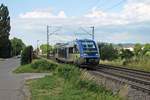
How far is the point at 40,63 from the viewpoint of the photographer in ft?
123

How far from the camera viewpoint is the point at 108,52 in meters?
75.4

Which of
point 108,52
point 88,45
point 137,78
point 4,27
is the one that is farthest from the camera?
point 4,27

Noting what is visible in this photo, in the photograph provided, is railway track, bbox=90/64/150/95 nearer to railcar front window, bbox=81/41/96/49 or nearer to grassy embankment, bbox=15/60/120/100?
grassy embankment, bbox=15/60/120/100

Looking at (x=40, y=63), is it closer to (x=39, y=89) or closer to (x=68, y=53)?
(x=68, y=53)

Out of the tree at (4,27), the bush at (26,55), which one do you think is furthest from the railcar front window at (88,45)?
the tree at (4,27)

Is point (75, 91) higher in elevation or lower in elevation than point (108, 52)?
lower

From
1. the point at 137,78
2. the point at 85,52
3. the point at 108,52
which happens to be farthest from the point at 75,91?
the point at 108,52

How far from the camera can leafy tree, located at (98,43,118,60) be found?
74594 millimetres

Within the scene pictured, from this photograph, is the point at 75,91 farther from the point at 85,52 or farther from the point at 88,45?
the point at 88,45

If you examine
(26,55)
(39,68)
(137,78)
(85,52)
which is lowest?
(137,78)

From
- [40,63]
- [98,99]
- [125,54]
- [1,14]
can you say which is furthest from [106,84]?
[1,14]

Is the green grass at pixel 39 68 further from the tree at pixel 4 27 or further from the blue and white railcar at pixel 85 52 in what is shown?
the tree at pixel 4 27

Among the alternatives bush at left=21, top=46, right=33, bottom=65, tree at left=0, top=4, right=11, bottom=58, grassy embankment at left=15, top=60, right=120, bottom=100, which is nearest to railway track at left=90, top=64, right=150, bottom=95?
grassy embankment at left=15, top=60, right=120, bottom=100

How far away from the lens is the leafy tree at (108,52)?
245 ft
